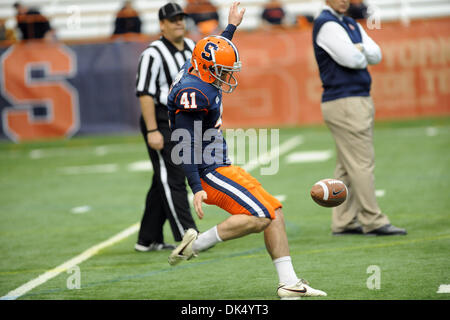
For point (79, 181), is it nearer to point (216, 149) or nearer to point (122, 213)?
point (122, 213)

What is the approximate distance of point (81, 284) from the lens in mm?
5230

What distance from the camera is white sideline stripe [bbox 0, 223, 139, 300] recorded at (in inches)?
200

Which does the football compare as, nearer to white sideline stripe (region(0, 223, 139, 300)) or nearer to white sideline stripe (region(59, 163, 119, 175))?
white sideline stripe (region(0, 223, 139, 300))

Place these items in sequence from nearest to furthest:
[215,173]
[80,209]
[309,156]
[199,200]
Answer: [199,200] < [215,173] < [80,209] < [309,156]

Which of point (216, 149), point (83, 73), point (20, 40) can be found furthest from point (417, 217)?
point (20, 40)

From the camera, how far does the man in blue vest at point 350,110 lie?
6.17 meters

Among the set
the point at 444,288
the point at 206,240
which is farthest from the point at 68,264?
the point at 444,288

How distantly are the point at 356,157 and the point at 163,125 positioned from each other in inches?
58.9

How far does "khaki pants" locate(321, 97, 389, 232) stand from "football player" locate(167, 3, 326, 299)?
1690mm

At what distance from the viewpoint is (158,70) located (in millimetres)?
6160

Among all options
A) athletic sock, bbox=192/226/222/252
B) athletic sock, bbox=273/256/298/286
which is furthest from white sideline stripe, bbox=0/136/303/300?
athletic sock, bbox=273/256/298/286

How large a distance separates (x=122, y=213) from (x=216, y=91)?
11.3ft

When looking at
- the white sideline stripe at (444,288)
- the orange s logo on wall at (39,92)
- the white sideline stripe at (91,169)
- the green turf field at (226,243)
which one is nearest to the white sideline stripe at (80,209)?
the green turf field at (226,243)

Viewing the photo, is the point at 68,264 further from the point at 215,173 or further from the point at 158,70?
the point at 215,173
